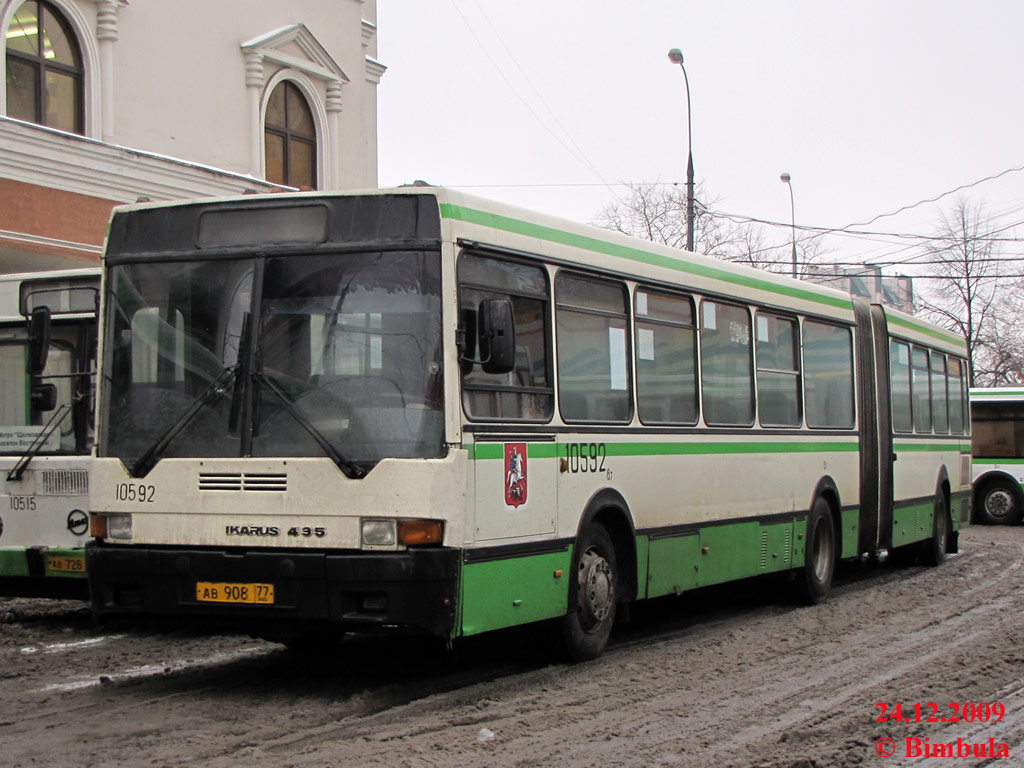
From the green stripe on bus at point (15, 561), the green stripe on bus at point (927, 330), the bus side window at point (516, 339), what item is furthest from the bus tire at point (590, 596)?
the green stripe on bus at point (927, 330)

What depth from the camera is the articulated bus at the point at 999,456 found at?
1099 inches

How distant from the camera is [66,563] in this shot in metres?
11.1

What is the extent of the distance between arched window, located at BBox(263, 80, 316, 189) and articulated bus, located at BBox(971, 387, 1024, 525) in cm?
1445

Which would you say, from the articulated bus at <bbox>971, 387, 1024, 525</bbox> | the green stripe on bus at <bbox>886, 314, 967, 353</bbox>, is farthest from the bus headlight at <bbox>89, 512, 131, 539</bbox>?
the articulated bus at <bbox>971, 387, 1024, 525</bbox>

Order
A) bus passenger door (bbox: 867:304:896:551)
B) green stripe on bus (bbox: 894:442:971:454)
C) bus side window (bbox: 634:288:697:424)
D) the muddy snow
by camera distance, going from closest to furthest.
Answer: the muddy snow, bus side window (bbox: 634:288:697:424), bus passenger door (bbox: 867:304:896:551), green stripe on bus (bbox: 894:442:971:454)

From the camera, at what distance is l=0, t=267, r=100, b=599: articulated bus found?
36.7 feet

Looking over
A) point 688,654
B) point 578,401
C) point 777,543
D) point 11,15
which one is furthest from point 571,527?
point 11,15

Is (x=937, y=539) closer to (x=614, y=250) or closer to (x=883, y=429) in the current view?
(x=883, y=429)

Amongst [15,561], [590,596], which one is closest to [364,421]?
[590,596]

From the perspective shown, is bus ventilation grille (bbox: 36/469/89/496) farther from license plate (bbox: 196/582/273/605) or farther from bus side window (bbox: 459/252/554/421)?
bus side window (bbox: 459/252/554/421)

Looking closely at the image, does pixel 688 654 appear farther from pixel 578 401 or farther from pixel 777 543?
pixel 777 543

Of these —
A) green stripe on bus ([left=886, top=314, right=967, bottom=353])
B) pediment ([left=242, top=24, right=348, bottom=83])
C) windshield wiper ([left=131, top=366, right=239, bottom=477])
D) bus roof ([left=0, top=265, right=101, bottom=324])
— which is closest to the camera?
windshield wiper ([left=131, top=366, right=239, bottom=477])

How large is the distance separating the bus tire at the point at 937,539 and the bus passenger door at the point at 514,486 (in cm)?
1009

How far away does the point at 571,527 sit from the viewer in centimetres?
904
